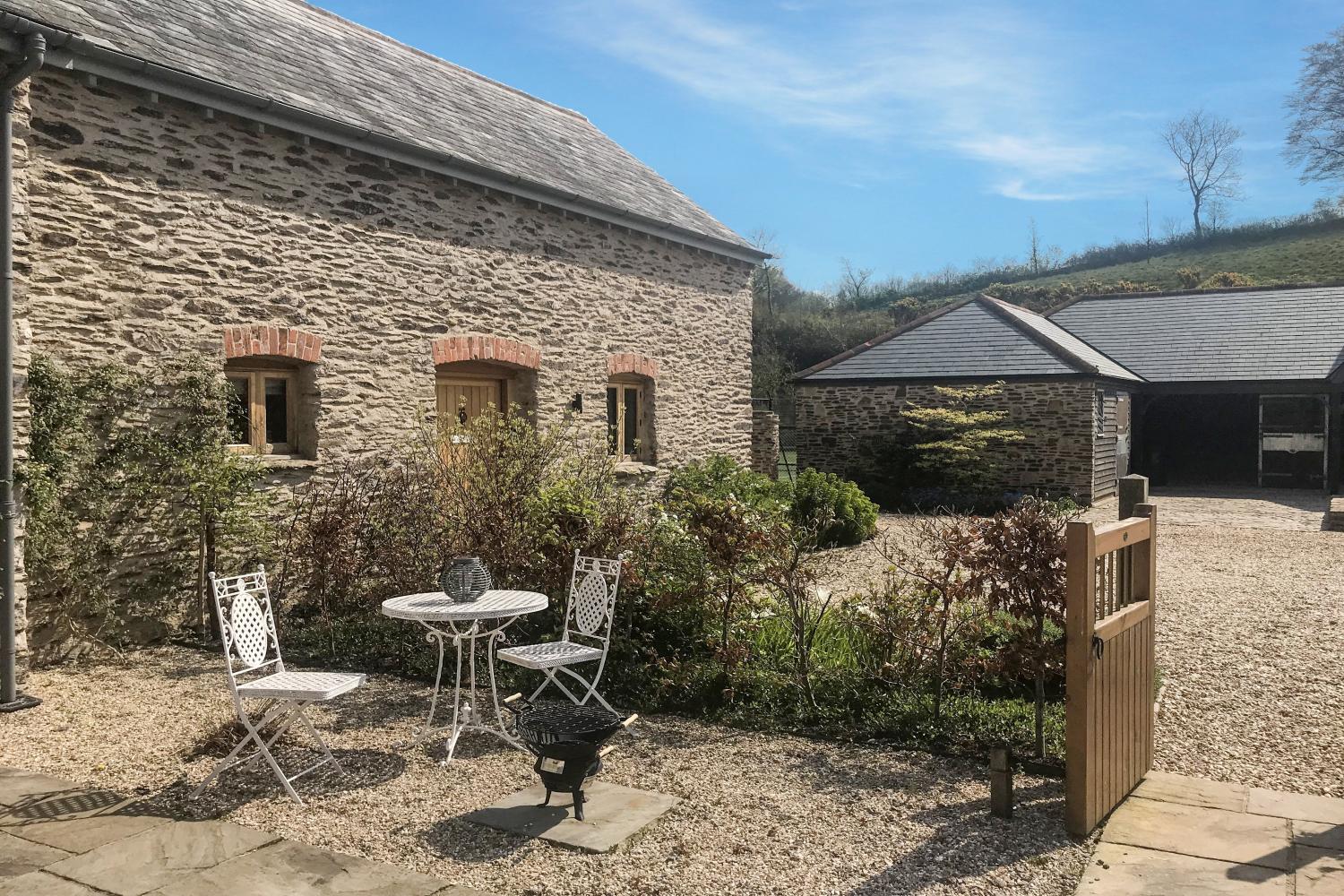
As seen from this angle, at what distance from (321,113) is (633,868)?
7395mm

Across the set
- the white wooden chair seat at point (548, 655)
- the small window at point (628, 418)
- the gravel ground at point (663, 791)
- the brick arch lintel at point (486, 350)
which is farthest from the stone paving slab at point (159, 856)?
the small window at point (628, 418)

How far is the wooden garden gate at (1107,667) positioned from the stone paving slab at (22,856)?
4001mm

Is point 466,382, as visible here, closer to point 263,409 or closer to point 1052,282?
point 263,409

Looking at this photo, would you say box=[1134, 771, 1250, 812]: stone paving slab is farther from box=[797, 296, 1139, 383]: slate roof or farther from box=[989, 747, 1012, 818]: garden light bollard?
box=[797, 296, 1139, 383]: slate roof

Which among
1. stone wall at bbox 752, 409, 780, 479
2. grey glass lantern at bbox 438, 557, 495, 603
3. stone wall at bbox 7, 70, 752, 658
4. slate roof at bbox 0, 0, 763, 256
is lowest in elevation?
grey glass lantern at bbox 438, 557, 495, 603

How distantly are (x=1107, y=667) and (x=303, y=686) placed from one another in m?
3.59

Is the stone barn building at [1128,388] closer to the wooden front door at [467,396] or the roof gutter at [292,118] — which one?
the roof gutter at [292,118]

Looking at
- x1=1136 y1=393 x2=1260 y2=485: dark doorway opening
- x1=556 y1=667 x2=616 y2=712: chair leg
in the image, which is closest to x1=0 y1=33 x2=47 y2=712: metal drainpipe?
x1=556 y1=667 x2=616 y2=712: chair leg

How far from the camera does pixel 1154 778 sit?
186 inches

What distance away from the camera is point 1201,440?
23.5 meters

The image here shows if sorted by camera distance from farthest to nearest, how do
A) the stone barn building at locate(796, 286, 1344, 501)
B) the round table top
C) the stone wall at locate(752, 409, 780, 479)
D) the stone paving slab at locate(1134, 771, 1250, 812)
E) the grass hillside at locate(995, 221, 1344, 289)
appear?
the grass hillside at locate(995, 221, 1344, 289), the stone barn building at locate(796, 286, 1344, 501), the stone wall at locate(752, 409, 780, 479), the round table top, the stone paving slab at locate(1134, 771, 1250, 812)

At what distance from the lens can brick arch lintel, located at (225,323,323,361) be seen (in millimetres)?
8180

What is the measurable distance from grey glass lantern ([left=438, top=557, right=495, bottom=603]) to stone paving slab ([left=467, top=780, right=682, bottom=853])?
46.5 inches

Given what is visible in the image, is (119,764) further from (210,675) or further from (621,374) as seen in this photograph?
(621,374)
